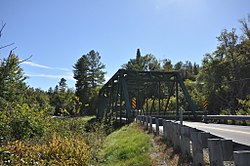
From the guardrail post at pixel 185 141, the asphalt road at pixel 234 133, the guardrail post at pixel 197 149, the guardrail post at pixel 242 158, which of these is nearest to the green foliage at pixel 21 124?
the asphalt road at pixel 234 133

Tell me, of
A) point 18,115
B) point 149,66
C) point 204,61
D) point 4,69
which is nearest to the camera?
point 4,69

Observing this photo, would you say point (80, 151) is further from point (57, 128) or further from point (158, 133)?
point (57, 128)

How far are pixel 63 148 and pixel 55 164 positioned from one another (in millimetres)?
1154

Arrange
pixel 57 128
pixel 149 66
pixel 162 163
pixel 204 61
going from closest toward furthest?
1. pixel 162 163
2. pixel 57 128
3. pixel 204 61
4. pixel 149 66

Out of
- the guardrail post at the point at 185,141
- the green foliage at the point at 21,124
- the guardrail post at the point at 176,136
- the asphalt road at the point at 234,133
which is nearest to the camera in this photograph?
the guardrail post at the point at 185,141

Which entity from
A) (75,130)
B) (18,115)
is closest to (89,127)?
(75,130)

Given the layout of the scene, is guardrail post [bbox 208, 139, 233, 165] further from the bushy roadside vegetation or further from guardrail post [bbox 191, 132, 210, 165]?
the bushy roadside vegetation

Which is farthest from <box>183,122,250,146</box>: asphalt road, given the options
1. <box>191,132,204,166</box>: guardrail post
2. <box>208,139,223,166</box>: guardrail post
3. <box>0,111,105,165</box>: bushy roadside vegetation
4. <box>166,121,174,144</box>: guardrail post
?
<box>0,111,105,165</box>: bushy roadside vegetation

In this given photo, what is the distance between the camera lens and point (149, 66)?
94.8 metres

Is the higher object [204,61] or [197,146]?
[204,61]

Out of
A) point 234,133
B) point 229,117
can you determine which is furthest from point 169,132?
point 229,117

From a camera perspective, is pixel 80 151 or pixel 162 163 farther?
pixel 80 151

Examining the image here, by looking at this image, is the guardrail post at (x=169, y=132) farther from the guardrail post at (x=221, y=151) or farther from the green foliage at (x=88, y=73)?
the green foliage at (x=88, y=73)

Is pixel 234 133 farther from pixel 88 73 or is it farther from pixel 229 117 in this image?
pixel 88 73
